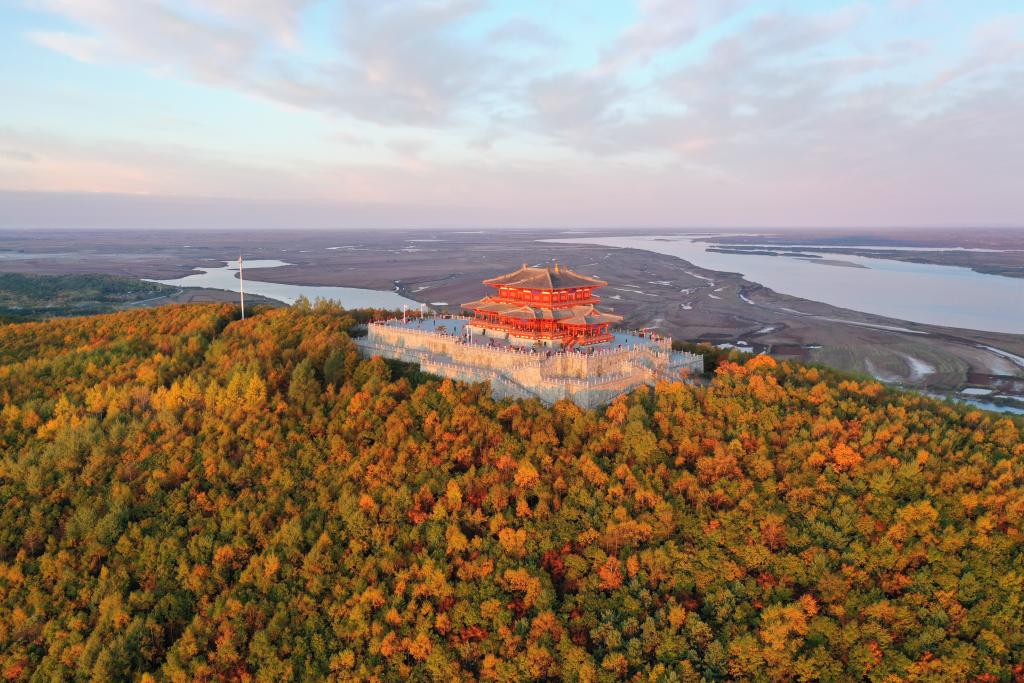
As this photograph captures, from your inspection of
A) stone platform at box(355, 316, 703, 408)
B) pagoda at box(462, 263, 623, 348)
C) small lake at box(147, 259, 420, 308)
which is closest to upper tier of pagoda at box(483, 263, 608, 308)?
pagoda at box(462, 263, 623, 348)

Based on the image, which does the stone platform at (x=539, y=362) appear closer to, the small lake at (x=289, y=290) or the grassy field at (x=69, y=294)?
the small lake at (x=289, y=290)

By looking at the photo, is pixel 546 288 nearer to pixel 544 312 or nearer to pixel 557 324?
pixel 544 312

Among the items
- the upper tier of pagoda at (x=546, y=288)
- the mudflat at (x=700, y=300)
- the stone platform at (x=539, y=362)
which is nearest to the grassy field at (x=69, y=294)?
the mudflat at (x=700, y=300)

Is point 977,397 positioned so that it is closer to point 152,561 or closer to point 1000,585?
point 1000,585

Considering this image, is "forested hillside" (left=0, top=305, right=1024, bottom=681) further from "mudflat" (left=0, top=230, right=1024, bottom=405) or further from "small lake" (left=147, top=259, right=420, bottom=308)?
"small lake" (left=147, top=259, right=420, bottom=308)

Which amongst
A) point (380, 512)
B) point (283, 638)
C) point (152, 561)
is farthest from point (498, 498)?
point (152, 561)
